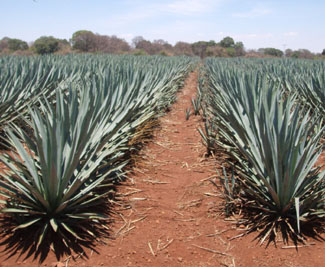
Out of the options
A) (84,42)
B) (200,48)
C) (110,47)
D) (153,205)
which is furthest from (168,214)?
(200,48)

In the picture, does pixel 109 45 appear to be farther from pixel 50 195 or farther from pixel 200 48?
pixel 50 195

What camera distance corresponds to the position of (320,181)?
2.63m

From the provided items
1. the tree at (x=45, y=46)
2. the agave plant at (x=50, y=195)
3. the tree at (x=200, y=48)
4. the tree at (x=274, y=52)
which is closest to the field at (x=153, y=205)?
the agave plant at (x=50, y=195)

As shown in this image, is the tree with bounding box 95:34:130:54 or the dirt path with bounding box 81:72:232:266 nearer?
the dirt path with bounding box 81:72:232:266

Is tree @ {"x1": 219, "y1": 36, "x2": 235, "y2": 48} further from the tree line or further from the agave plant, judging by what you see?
the agave plant

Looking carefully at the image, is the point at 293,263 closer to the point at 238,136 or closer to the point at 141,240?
the point at 141,240

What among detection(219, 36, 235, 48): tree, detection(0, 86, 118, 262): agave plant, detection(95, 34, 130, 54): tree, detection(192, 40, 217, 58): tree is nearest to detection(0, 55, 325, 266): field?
detection(0, 86, 118, 262): agave plant

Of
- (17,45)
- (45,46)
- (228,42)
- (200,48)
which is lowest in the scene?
(45,46)

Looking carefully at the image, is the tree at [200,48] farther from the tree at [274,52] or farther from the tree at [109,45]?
the tree at [274,52]

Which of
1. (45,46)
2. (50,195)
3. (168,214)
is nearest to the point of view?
(50,195)

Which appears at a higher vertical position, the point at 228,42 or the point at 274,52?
the point at 228,42

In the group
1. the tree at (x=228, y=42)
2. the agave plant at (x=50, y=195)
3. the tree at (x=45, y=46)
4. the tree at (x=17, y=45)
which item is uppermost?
the tree at (x=228, y=42)

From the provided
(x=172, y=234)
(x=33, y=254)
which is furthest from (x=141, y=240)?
(x=33, y=254)

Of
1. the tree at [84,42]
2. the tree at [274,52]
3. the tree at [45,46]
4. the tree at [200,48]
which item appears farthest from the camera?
the tree at [274,52]
